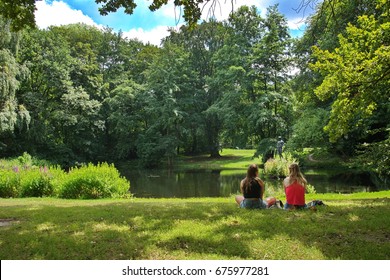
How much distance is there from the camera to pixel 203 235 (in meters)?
5.21

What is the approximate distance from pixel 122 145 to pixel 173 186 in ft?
60.6

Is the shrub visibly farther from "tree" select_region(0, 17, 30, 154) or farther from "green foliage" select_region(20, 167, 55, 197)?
"tree" select_region(0, 17, 30, 154)

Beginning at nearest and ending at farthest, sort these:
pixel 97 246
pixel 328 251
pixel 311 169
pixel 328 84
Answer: pixel 328 251 < pixel 97 246 < pixel 328 84 < pixel 311 169

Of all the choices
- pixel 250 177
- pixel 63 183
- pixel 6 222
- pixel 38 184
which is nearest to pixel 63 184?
pixel 63 183

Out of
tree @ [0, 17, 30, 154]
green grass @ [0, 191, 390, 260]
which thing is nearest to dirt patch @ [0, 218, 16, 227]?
green grass @ [0, 191, 390, 260]

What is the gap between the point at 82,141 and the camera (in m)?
35.4

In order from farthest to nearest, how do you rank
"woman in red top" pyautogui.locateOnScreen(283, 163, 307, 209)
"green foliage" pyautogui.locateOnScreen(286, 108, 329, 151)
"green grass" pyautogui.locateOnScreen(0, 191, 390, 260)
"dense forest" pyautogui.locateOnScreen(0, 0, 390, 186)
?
"dense forest" pyautogui.locateOnScreen(0, 0, 390, 186) → "green foliage" pyautogui.locateOnScreen(286, 108, 329, 151) → "woman in red top" pyautogui.locateOnScreen(283, 163, 307, 209) → "green grass" pyautogui.locateOnScreen(0, 191, 390, 260)

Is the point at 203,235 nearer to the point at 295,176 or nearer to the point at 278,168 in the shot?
the point at 295,176

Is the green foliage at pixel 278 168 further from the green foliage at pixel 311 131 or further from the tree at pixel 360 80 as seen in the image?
the tree at pixel 360 80

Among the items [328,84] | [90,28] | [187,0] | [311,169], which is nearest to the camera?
[187,0]

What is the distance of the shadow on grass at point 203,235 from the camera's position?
4.51m

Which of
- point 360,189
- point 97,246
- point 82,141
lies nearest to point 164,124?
point 82,141

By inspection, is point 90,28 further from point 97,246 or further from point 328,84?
point 97,246

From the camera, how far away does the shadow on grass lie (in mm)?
4508
